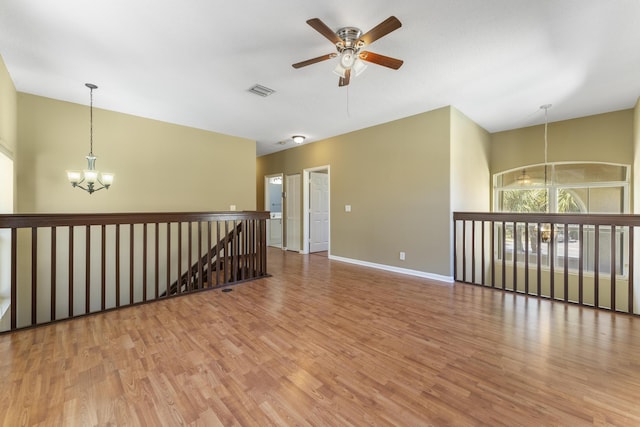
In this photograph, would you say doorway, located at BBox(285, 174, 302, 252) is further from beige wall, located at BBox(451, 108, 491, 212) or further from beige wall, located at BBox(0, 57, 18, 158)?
beige wall, located at BBox(0, 57, 18, 158)

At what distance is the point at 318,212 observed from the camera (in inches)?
265

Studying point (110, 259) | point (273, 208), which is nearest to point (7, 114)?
point (110, 259)

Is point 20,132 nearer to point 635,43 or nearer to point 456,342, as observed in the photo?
point 456,342

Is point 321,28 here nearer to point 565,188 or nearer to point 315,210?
point 315,210

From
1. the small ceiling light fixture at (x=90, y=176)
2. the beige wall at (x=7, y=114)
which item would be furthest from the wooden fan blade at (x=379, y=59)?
the beige wall at (x=7, y=114)

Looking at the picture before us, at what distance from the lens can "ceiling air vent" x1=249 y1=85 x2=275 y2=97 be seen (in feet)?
11.0

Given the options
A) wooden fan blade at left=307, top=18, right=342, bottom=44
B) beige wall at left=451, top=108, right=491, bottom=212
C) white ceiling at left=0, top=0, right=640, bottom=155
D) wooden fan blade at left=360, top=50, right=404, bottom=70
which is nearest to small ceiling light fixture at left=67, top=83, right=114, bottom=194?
white ceiling at left=0, top=0, right=640, bottom=155

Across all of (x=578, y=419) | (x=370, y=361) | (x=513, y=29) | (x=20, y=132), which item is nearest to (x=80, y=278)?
(x=20, y=132)

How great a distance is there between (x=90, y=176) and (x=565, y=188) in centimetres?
761

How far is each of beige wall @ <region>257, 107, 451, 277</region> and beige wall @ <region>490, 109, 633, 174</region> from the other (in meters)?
2.32

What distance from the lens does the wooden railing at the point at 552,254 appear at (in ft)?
10.4

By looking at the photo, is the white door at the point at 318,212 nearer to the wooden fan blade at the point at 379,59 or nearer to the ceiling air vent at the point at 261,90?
the ceiling air vent at the point at 261,90

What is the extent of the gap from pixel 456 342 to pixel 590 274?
443 centimetres

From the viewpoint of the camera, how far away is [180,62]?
9.07ft
